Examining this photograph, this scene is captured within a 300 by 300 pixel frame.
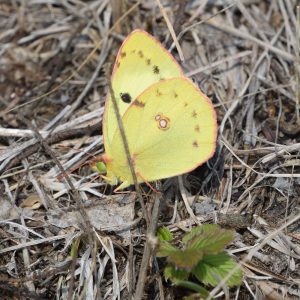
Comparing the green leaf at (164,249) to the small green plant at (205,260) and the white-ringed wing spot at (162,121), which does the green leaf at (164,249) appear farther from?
the white-ringed wing spot at (162,121)

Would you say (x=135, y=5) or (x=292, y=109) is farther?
(x=135, y=5)

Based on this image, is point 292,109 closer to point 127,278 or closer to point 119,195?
point 119,195

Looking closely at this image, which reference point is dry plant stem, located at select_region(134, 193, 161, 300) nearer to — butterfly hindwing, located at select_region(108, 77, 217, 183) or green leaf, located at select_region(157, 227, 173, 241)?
green leaf, located at select_region(157, 227, 173, 241)

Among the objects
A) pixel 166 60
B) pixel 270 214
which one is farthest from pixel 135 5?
pixel 270 214

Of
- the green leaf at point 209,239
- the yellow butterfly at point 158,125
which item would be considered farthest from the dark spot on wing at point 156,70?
the green leaf at point 209,239

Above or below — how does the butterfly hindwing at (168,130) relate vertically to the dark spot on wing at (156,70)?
below

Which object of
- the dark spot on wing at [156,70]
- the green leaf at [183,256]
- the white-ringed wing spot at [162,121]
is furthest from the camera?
the dark spot on wing at [156,70]

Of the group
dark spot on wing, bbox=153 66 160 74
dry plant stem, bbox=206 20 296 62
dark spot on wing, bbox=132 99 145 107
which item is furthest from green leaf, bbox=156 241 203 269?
dry plant stem, bbox=206 20 296 62

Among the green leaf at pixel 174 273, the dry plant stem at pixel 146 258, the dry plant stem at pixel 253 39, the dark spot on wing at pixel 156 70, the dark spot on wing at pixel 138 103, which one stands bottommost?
the green leaf at pixel 174 273
